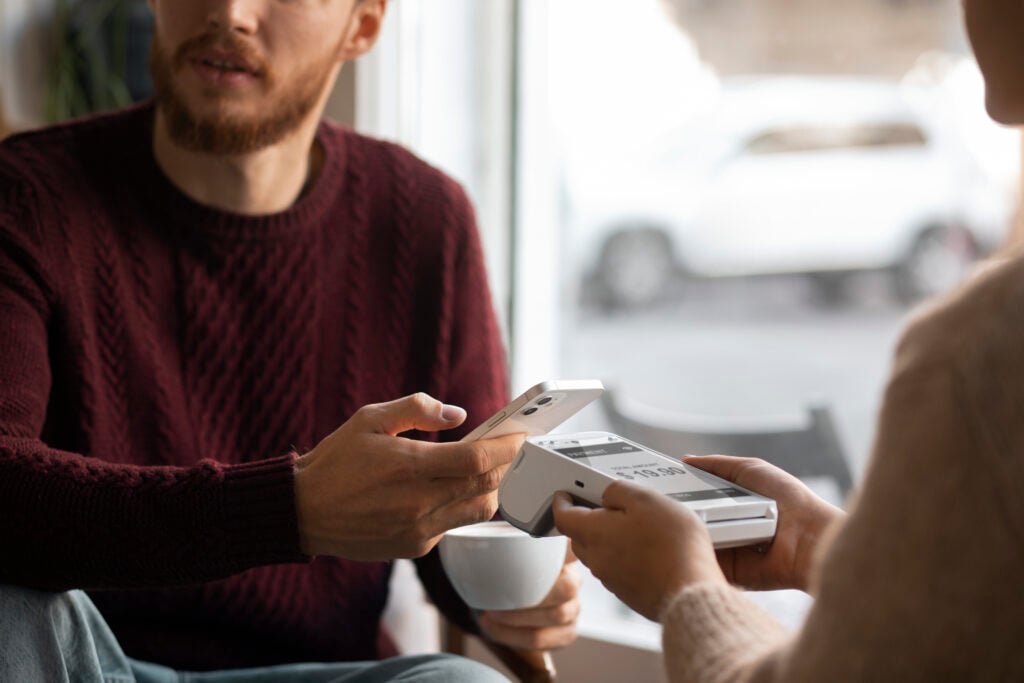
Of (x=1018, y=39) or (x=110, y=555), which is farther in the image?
(x=110, y=555)

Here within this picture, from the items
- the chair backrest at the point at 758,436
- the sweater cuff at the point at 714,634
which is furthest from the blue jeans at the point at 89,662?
the chair backrest at the point at 758,436

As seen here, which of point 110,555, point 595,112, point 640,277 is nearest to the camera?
point 110,555

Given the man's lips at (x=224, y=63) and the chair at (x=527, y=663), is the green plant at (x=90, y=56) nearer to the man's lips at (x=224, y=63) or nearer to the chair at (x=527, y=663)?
the man's lips at (x=224, y=63)

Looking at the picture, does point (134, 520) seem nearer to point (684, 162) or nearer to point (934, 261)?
point (684, 162)

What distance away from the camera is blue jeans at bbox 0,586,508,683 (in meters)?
0.96

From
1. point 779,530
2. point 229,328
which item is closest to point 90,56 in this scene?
point 229,328

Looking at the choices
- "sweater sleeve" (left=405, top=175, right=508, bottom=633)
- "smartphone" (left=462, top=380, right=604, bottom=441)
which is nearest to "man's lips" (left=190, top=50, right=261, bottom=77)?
"sweater sleeve" (left=405, top=175, right=508, bottom=633)

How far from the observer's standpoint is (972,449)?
579 mm

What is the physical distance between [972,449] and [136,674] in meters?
0.88

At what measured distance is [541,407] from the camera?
919mm

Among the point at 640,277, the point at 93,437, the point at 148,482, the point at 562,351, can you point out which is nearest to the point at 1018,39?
the point at 148,482

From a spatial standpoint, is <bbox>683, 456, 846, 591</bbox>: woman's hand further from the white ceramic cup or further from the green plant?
the green plant

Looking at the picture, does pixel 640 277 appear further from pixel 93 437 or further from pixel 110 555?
pixel 110 555

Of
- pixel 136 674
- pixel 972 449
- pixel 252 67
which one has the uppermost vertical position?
pixel 252 67
